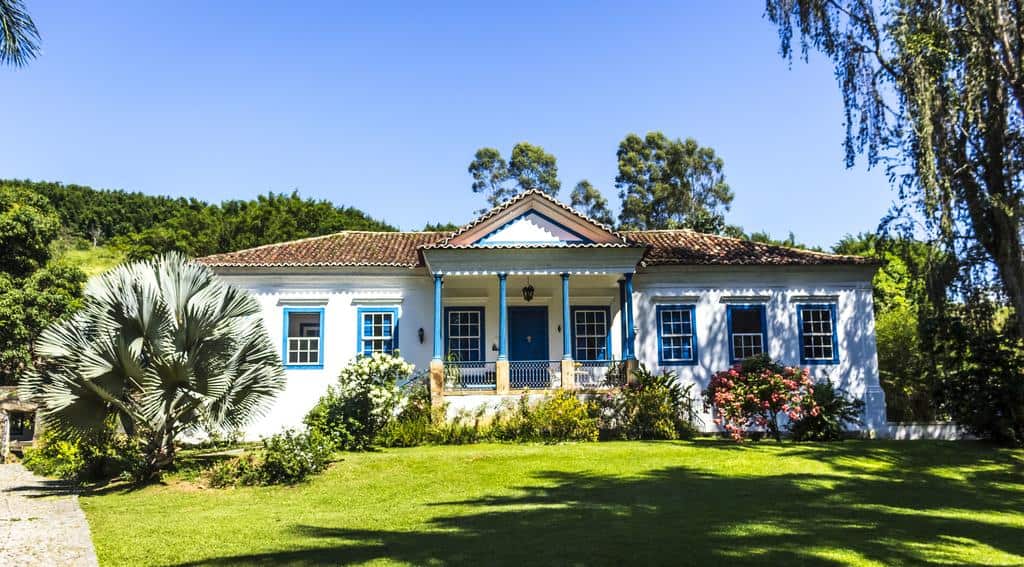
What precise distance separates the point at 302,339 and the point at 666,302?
9762 millimetres

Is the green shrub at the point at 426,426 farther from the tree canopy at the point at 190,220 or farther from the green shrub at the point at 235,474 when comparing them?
the tree canopy at the point at 190,220

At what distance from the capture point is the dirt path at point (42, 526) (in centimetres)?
774

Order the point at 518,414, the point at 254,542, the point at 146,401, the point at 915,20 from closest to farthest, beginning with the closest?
the point at 254,542
the point at 146,401
the point at 915,20
the point at 518,414

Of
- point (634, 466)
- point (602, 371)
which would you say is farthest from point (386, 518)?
point (602, 371)

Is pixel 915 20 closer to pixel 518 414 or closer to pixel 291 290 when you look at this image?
pixel 518 414

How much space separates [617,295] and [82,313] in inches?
504

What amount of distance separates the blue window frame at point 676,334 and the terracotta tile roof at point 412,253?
1343 mm

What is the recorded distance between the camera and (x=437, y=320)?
714 inches

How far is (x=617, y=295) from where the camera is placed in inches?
791

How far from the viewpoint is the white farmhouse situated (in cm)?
1845

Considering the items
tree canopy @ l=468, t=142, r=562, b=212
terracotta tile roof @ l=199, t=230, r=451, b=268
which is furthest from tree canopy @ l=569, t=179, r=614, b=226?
terracotta tile roof @ l=199, t=230, r=451, b=268

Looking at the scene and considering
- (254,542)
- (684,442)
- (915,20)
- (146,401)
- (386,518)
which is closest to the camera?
(254,542)

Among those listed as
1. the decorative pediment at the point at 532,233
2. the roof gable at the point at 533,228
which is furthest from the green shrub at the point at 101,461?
the decorative pediment at the point at 532,233

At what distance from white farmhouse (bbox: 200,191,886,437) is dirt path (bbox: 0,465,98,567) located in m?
6.44
